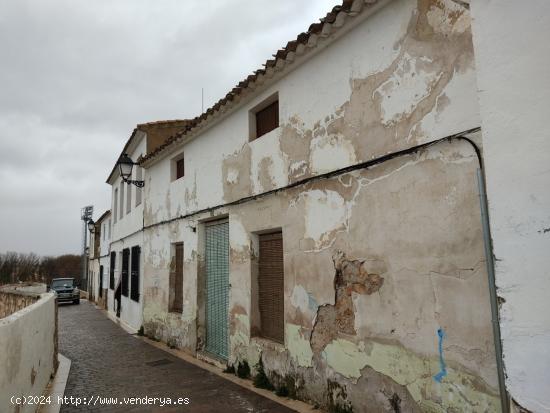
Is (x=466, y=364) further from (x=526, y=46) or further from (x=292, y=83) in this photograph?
(x=292, y=83)

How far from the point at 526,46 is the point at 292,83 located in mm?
3693

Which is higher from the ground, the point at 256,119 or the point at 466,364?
the point at 256,119

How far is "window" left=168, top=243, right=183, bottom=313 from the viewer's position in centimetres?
966

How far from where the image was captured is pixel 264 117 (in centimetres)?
673

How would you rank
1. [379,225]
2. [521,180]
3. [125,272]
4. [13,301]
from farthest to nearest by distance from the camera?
[125,272] → [13,301] → [379,225] → [521,180]

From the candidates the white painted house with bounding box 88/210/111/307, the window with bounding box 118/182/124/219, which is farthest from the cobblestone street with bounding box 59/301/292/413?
the white painted house with bounding box 88/210/111/307

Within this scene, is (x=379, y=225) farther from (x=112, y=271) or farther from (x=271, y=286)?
(x=112, y=271)

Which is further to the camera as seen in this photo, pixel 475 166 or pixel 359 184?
pixel 359 184

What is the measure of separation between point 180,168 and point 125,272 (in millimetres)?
6185

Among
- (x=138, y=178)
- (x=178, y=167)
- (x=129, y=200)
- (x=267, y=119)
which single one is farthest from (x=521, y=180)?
(x=129, y=200)

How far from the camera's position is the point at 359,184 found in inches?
179

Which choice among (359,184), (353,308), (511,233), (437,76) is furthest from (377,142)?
(511,233)

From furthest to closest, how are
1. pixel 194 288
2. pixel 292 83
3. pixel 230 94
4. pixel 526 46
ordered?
pixel 194 288 < pixel 230 94 < pixel 292 83 < pixel 526 46

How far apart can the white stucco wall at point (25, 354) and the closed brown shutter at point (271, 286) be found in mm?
2999
